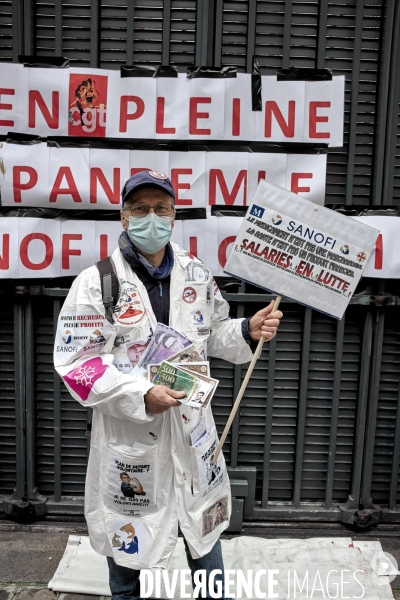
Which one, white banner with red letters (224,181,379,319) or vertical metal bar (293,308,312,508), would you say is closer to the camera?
white banner with red letters (224,181,379,319)

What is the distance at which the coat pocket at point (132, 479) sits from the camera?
104 inches

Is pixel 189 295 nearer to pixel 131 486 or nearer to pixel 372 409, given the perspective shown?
pixel 131 486

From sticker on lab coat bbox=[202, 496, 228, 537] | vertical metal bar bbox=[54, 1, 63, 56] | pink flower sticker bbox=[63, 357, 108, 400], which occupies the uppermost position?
vertical metal bar bbox=[54, 1, 63, 56]

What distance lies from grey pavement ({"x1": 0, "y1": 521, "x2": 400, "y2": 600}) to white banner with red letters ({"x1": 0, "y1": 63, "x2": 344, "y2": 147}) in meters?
2.75

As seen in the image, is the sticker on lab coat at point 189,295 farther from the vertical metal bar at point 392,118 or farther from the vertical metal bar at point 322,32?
the vertical metal bar at point 322,32

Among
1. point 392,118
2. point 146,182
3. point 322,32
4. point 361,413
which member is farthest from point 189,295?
point 322,32

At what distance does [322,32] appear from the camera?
382 cm

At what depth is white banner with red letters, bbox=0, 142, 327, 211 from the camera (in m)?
3.82

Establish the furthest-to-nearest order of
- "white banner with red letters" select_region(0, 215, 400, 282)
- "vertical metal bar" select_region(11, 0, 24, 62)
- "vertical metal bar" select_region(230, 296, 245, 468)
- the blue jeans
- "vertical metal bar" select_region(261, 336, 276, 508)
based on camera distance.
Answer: "vertical metal bar" select_region(261, 336, 276, 508) < "vertical metal bar" select_region(230, 296, 245, 468) < "white banner with red letters" select_region(0, 215, 400, 282) < "vertical metal bar" select_region(11, 0, 24, 62) < the blue jeans

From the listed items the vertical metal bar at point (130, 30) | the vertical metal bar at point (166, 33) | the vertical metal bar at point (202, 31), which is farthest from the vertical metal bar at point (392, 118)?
the vertical metal bar at point (130, 30)

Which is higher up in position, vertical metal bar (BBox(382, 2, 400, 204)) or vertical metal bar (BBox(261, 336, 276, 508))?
vertical metal bar (BBox(382, 2, 400, 204))

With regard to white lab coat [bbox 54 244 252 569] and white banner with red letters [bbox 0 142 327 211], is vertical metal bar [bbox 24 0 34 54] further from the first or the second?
white lab coat [bbox 54 244 252 569]

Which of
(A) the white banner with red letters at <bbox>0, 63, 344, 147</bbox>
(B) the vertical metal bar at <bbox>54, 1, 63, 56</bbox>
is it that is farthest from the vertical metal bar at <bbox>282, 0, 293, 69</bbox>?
(B) the vertical metal bar at <bbox>54, 1, 63, 56</bbox>

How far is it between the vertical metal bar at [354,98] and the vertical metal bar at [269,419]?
1.18 meters
